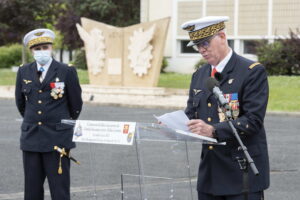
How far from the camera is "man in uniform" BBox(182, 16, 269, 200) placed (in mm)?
4184

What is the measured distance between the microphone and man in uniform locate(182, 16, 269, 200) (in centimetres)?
24

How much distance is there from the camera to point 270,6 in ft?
111

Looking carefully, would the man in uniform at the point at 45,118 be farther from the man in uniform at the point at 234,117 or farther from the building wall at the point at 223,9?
the building wall at the point at 223,9

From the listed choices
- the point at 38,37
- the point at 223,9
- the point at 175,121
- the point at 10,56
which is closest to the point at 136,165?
the point at 175,121

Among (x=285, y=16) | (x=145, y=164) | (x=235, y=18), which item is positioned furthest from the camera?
(x=235, y=18)

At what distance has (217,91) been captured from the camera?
3965 millimetres

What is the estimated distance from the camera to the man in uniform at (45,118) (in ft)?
19.7

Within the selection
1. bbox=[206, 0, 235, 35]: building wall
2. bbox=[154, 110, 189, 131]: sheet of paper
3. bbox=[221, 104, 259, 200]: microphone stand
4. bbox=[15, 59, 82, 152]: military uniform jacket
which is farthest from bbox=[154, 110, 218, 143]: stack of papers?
bbox=[206, 0, 235, 35]: building wall

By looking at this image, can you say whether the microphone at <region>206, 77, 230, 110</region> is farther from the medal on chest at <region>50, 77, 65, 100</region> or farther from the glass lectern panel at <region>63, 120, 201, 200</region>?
the medal on chest at <region>50, 77, 65, 100</region>

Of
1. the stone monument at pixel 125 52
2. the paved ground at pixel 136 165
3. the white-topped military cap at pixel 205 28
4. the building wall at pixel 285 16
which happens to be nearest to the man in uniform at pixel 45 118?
the paved ground at pixel 136 165

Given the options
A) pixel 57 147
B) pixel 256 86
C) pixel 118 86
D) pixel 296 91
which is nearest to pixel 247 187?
pixel 256 86

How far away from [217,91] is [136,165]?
4.72ft

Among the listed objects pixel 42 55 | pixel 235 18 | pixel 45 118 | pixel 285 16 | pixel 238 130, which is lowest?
pixel 235 18

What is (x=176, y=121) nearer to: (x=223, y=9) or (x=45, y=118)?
(x=45, y=118)
